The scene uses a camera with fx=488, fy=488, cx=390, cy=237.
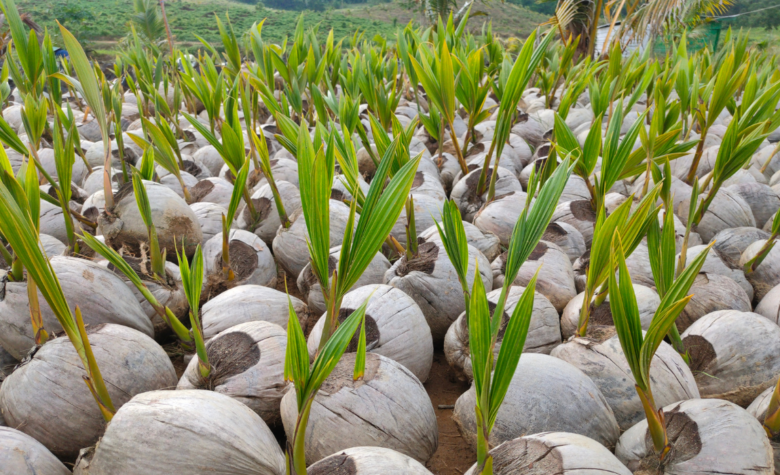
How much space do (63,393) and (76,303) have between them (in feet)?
0.97

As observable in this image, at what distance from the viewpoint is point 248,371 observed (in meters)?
1.15

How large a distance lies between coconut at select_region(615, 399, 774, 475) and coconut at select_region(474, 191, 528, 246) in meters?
1.02

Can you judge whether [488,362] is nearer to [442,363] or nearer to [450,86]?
[442,363]

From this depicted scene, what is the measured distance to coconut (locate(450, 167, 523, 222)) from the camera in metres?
2.21

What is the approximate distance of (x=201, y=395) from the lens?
921 mm

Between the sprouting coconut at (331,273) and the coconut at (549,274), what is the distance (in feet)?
1.28

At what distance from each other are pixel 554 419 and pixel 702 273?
0.90 meters

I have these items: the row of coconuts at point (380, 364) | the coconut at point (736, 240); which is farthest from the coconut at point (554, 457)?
the coconut at point (736, 240)

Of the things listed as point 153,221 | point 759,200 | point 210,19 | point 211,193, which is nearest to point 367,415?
point 153,221

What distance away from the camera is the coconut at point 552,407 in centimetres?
101

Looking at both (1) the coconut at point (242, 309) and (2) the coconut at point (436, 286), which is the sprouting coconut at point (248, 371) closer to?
(1) the coconut at point (242, 309)

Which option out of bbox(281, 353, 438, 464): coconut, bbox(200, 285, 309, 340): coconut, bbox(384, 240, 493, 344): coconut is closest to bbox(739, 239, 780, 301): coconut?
bbox(384, 240, 493, 344): coconut

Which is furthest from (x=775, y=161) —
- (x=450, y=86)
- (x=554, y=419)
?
(x=554, y=419)

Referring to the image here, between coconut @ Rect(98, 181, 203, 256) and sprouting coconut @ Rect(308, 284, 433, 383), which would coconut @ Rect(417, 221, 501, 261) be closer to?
sprouting coconut @ Rect(308, 284, 433, 383)
